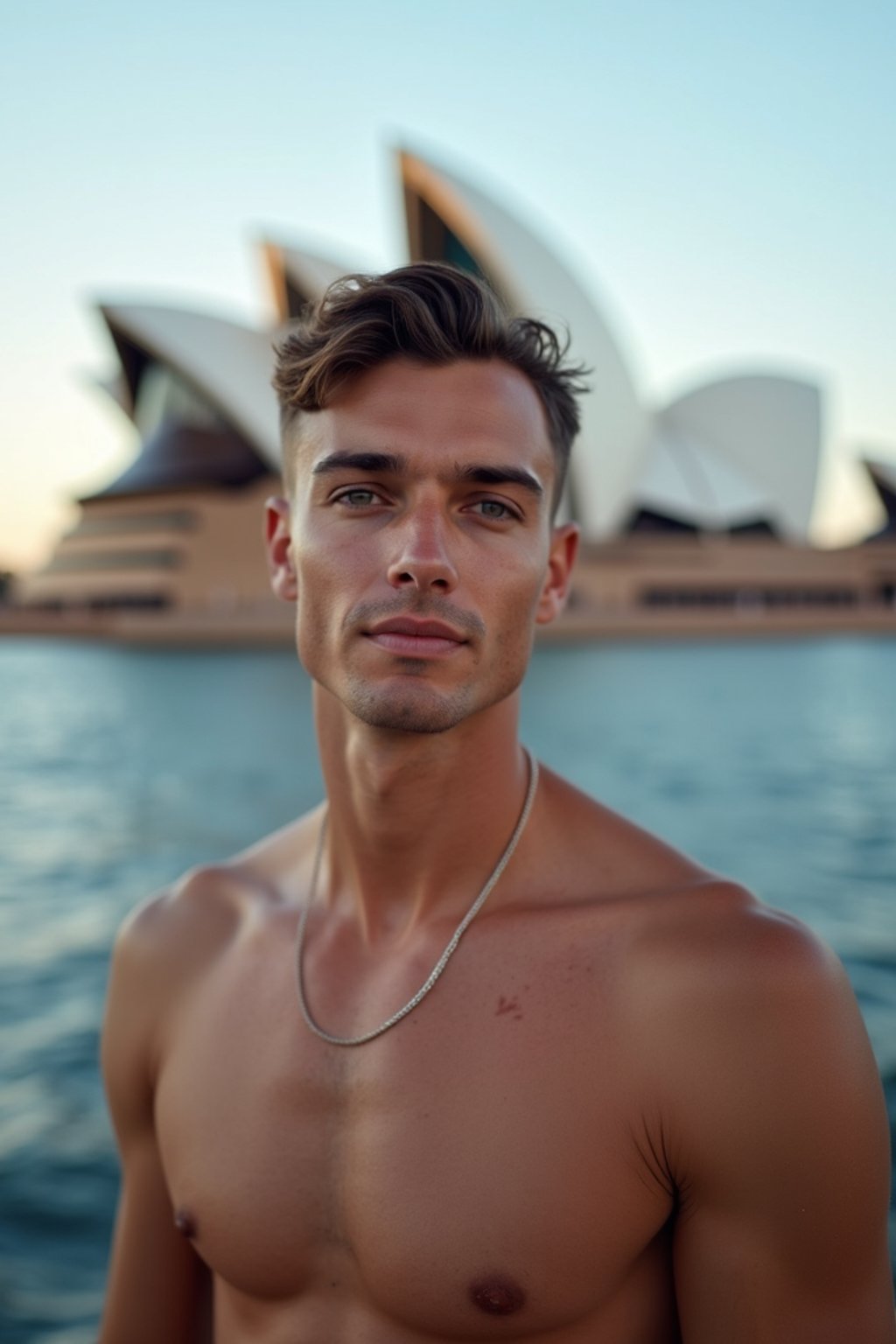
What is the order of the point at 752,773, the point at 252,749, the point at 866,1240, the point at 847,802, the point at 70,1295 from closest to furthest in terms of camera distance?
A: the point at 866,1240 < the point at 70,1295 < the point at 847,802 < the point at 752,773 < the point at 252,749

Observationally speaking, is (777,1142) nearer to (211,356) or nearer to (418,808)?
(418,808)

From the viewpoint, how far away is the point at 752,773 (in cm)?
1017

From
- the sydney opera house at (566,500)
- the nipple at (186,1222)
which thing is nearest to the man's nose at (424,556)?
the nipple at (186,1222)

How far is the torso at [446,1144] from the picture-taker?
126 cm

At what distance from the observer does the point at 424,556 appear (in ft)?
4.31

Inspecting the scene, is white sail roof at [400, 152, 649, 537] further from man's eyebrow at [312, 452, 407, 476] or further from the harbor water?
man's eyebrow at [312, 452, 407, 476]

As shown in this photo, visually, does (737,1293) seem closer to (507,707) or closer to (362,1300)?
(362,1300)

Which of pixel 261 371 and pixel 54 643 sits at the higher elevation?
pixel 261 371

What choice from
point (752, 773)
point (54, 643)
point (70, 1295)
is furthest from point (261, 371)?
point (70, 1295)

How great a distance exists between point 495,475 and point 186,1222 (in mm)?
1030

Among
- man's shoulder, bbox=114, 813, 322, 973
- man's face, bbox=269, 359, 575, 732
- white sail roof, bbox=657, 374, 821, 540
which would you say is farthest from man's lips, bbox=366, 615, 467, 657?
white sail roof, bbox=657, 374, 821, 540

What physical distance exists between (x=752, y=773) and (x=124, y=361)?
33.4 m

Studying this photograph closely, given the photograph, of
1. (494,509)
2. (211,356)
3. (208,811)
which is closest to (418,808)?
(494,509)

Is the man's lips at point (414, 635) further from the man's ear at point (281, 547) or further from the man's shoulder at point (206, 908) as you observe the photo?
the man's shoulder at point (206, 908)
